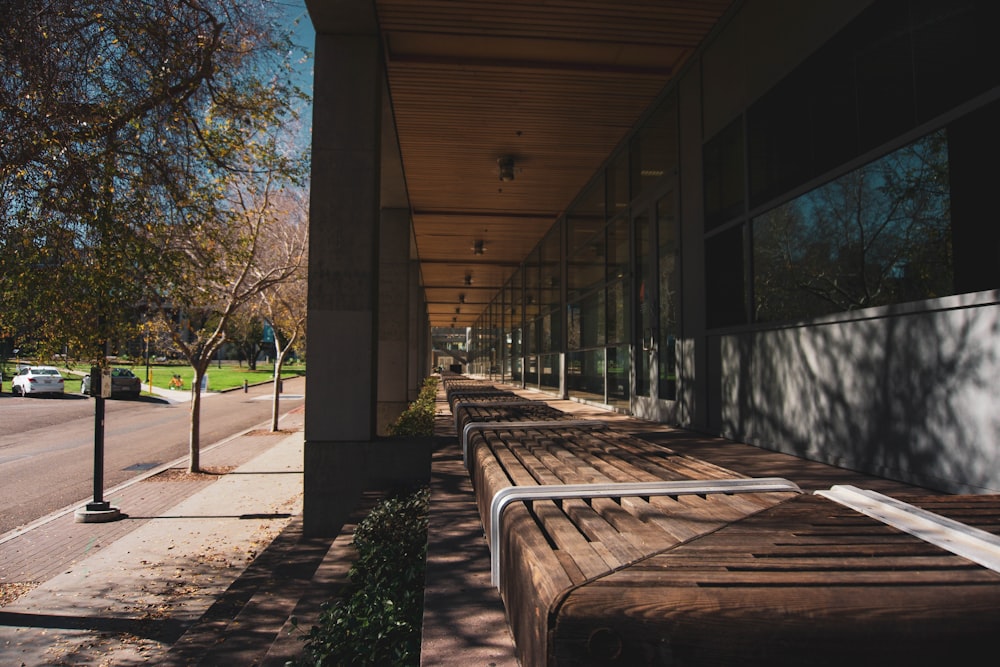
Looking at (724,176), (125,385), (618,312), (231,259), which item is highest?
(724,176)

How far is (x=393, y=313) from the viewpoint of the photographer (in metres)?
14.4

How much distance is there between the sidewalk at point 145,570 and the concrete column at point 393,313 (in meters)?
3.41

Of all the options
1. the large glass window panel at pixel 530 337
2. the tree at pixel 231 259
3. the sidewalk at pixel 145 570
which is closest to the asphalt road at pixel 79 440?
the sidewalk at pixel 145 570

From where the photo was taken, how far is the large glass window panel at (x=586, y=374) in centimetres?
1125

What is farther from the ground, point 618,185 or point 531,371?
point 618,185

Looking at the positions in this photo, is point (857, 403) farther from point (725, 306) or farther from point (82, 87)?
point (82, 87)

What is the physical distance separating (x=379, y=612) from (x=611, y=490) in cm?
144

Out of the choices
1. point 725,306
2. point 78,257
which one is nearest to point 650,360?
point 725,306

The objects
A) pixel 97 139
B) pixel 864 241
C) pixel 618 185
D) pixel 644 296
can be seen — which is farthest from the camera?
pixel 618 185

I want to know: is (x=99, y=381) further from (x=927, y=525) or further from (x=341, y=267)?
(x=927, y=525)

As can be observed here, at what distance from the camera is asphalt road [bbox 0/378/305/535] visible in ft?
35.4

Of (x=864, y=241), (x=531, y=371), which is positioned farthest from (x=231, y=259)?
(x=531, y=371)

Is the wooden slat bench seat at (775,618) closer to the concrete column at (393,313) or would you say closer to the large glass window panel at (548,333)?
the concrete column at (393,313)

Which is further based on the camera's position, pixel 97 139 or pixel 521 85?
pixel 521 85
